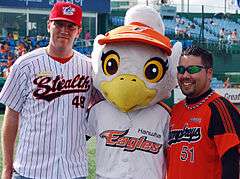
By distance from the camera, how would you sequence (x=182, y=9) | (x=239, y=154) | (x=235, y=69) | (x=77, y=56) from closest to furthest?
1. (x=239, y=154)
2. (x=77, y=56)
3. (x=235, y=69)
4. (x=182, y=9)

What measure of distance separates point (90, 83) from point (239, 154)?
41.0 inches

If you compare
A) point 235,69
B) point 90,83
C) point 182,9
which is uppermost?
point 182,9

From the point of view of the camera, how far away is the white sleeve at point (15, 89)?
9.29 ft

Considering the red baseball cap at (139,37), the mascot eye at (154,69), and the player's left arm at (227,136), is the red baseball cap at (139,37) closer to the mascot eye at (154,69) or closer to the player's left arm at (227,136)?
the mascot eye at (154,69)

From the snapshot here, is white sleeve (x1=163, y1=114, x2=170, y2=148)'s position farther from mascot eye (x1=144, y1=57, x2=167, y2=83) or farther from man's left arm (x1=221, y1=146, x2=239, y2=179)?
man's left arm (x1=221, y1=146, x2=239, y2=179)

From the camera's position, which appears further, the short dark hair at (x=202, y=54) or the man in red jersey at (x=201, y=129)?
the short dark hair at (x=202, y=54)

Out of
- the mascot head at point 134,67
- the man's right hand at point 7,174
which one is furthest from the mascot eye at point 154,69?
the man's right hand at point 7,174

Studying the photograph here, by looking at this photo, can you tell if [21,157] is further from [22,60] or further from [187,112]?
[187,112]

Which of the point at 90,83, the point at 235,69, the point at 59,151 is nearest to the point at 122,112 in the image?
the point at 90,83

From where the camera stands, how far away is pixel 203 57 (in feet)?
9.13

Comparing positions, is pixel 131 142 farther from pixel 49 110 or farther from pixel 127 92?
pixel 49 110

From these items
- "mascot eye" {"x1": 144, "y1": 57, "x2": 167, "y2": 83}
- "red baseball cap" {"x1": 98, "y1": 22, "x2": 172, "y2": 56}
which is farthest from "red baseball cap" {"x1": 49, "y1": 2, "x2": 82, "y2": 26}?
"mascot eye" {"x1": 144, "y1": 57, "x2": 167, "y2": 83}

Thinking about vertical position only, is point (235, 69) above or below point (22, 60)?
below

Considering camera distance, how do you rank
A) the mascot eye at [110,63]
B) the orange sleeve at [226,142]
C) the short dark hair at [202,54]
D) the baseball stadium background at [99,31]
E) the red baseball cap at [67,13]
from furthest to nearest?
1. the baseball stadium background at [99,31]
2. the mascot eye at [110,63]
3. the red baseball cap at [67,13]
4. the short dark hair at [202,54]
5. the orange sleeve at [226,142]
